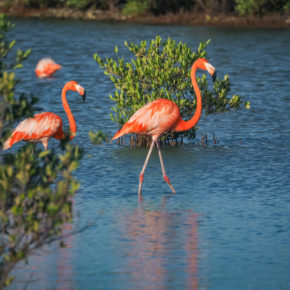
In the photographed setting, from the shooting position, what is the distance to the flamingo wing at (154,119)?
42.4 feet

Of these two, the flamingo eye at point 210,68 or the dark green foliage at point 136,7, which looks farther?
the dark green foliage at point 136,7

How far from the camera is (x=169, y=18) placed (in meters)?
50.9

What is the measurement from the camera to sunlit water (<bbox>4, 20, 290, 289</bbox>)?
881 cm

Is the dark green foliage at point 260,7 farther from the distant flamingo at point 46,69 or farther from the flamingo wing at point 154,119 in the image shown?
the flamingo wing at point 154,119

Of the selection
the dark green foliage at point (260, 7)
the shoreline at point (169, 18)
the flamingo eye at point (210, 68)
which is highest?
the dark green foliage at point (260, 7)

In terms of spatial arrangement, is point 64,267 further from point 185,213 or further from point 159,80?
point 159,80

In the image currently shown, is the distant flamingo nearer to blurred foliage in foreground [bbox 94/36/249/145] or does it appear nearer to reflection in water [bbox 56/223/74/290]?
blurred foliage in foreground [bbox 94/36/249/145]

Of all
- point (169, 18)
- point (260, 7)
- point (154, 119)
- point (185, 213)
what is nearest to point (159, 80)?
point (154, 119)

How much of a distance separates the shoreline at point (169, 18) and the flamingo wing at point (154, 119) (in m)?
34.7

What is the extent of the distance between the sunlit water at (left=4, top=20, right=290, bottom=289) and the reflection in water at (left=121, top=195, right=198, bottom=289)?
0.01 m

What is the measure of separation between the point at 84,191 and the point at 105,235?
256 cm

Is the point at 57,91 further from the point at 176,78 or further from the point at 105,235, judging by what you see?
the point at 105,235

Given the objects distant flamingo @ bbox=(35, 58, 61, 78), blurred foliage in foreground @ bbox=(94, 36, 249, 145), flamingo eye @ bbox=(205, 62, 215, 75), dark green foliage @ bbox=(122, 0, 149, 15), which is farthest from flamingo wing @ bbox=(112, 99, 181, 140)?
dark green foliage @ bbox=(122, 0, 149, 15)

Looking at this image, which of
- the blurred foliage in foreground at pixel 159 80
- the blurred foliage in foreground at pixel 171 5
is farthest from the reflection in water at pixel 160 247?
the blurred foliage in foreground at pixel 171 5
